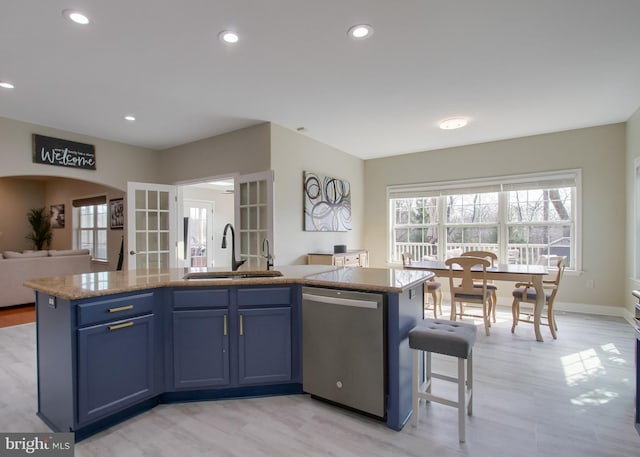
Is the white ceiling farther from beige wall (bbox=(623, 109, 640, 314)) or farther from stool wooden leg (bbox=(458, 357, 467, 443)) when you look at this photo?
stool wooden leg (bbox=(458, 357, 467, 443))

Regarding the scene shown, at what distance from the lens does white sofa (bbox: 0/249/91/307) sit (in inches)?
206

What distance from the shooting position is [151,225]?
205 inches

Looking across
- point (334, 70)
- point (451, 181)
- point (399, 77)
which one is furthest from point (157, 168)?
point (451, 181)

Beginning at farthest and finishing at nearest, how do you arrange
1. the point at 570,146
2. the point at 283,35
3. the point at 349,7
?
1. the point at 570,146
2. the point at 283,35
3. the point at 349,7

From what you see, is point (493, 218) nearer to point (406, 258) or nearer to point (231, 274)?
point (406, 258)

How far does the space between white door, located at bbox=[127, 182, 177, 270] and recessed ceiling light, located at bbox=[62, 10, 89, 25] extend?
2.89 metres

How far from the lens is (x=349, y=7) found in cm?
218

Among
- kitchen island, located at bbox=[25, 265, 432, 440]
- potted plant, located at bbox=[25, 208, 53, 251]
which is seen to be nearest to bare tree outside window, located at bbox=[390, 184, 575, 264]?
kitchen island, located at bbox=[25, 265, 432, 440]

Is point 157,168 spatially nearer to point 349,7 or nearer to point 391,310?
point 349,7

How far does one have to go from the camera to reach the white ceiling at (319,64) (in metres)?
2.23

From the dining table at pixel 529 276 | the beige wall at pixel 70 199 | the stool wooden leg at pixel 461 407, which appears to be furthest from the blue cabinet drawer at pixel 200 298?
the beige wall at pixel 70 199

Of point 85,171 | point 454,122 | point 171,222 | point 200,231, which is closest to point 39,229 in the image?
point 200,231

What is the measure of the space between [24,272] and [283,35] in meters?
5.90
